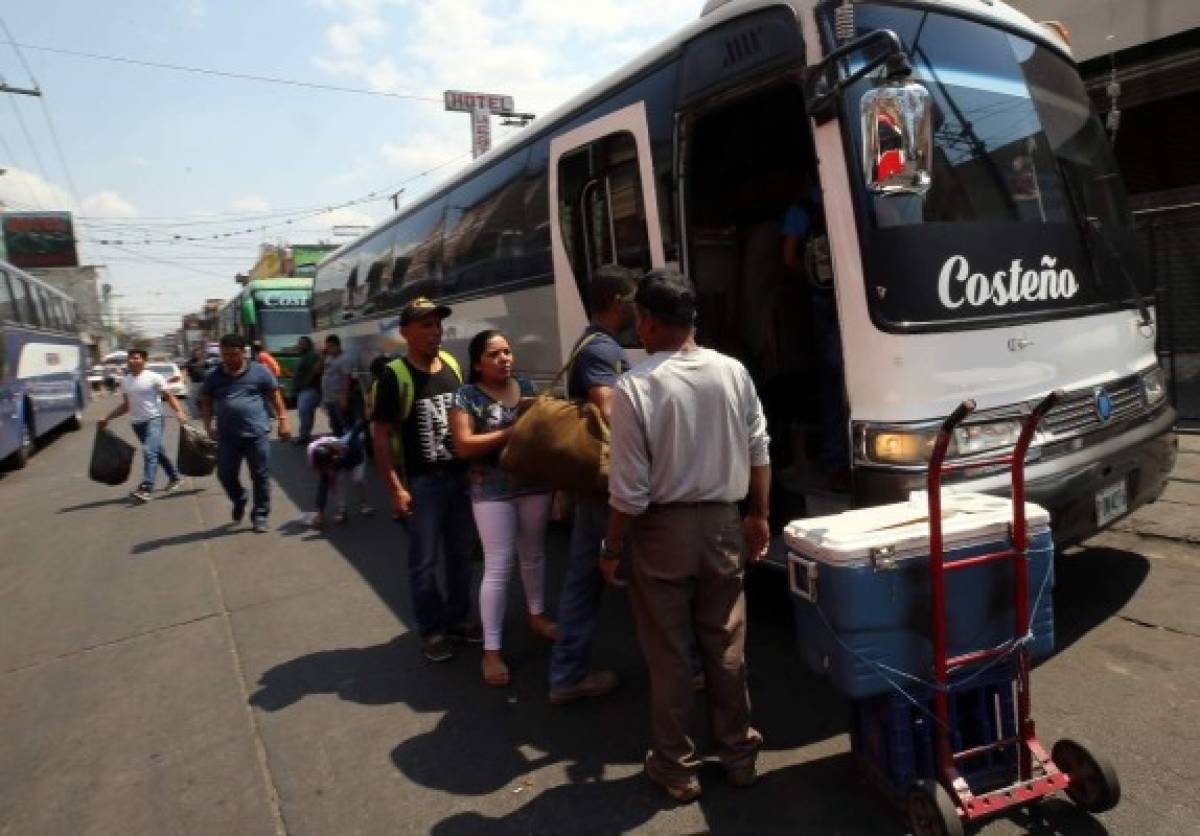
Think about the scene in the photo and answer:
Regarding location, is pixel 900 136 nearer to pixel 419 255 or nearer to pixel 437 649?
pixel 437 649

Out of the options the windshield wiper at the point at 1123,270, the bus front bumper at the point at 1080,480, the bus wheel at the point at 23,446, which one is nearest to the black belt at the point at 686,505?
the bus front bumper at the point at 1080,480

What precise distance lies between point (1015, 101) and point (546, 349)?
343cm

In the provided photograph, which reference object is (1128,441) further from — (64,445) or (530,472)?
(64,445)

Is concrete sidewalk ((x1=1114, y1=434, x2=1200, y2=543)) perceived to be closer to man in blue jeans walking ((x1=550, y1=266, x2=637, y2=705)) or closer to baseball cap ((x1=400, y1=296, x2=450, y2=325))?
man in blue jeans walking ((x1=550, y1=266, x2=637, y2=705))

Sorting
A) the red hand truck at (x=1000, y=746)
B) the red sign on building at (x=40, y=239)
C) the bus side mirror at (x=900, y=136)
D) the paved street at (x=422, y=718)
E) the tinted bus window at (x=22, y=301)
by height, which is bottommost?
the paved street at (x=422, y=718)

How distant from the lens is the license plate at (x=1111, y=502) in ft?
11.8

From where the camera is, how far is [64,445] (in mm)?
16812

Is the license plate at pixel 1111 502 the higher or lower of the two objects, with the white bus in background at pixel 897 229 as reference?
lower

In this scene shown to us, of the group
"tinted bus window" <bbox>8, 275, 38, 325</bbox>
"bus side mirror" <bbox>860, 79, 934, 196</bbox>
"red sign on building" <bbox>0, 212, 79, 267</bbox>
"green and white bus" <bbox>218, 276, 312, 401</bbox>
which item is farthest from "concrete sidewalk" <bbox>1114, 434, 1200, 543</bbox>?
"red sign on building" <bbox>0, 212, 79, 267</bbox>

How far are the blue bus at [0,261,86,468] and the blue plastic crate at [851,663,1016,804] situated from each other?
13.4m

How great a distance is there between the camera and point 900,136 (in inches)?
110

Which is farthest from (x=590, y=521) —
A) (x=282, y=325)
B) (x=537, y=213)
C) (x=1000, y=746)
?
(x=282, y=325)

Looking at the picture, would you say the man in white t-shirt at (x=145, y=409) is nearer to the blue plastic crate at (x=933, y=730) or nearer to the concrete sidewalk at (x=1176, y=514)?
the blue plastic crate at (x=933, y=730)

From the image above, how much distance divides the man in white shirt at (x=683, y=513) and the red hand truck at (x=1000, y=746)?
0.65 m
